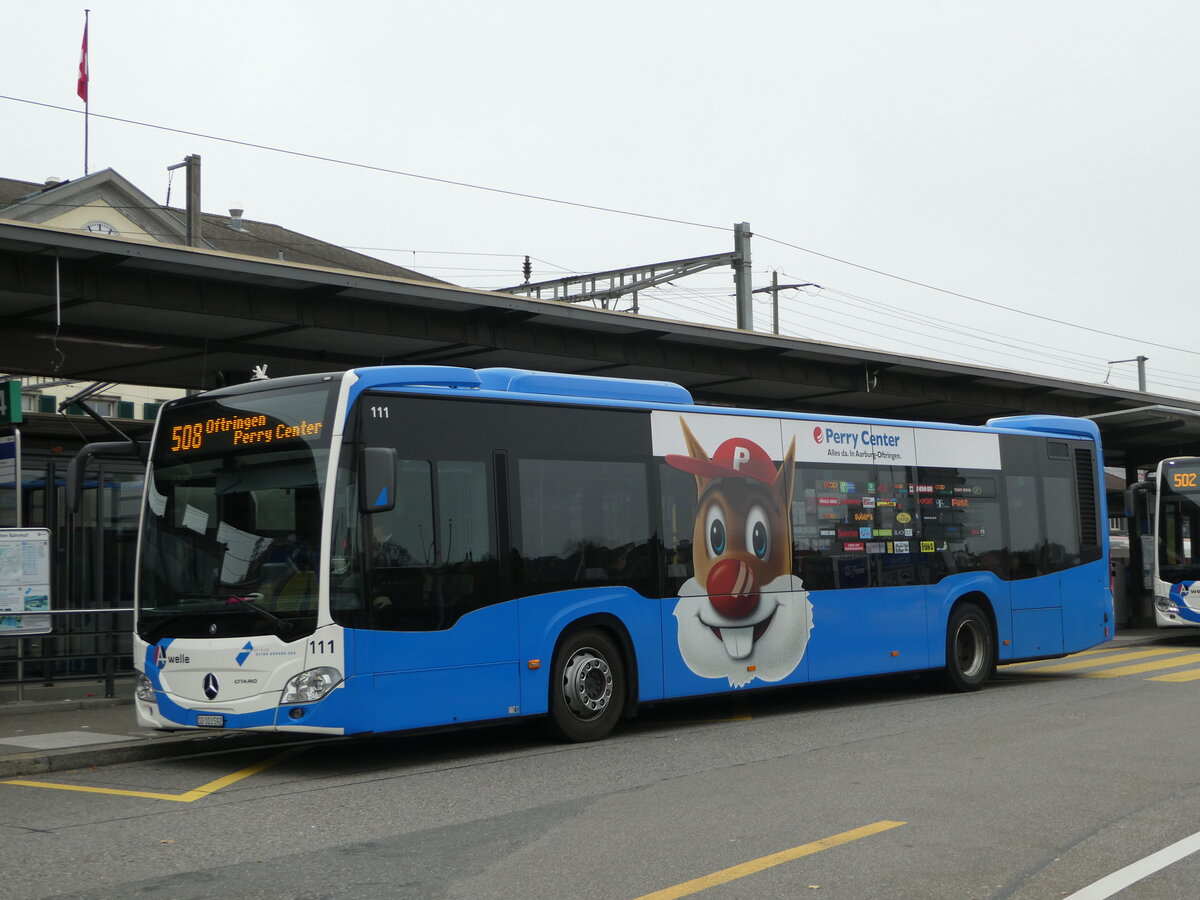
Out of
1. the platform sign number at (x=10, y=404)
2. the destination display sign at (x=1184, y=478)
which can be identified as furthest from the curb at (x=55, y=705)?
the destination display sign at (x=1184, y=478)

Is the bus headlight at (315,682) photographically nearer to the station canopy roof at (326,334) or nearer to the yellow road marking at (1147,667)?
the station canopy roof at (326,334)

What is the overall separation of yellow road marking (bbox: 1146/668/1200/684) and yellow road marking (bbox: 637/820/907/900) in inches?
410

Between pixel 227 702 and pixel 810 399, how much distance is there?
1672cm

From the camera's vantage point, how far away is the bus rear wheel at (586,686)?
11.5 metres

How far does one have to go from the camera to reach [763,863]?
666 cm

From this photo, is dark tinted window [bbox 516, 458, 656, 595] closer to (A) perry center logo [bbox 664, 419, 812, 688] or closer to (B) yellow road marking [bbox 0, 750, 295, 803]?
(A) perry center logo [bbox 664, 419, 812, 688]

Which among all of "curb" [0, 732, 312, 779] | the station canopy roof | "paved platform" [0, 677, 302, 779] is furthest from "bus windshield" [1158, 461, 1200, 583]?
"curb" [0, 732, 312, 779]

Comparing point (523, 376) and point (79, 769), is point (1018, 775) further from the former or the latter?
point (79, 769)

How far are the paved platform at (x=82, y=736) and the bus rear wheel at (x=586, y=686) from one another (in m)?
2.21

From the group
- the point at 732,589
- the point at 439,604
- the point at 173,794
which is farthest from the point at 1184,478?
the point at 173,794

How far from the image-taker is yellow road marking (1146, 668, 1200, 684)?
16.6 meters

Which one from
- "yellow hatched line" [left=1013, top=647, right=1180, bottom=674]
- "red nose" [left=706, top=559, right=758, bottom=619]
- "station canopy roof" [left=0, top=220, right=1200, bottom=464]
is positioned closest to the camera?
"red nose" [left=706, top=559, right=758, bottom=619]

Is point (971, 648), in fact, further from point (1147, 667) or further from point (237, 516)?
point (237, 516)

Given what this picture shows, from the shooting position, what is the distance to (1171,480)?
24672 millimetres
